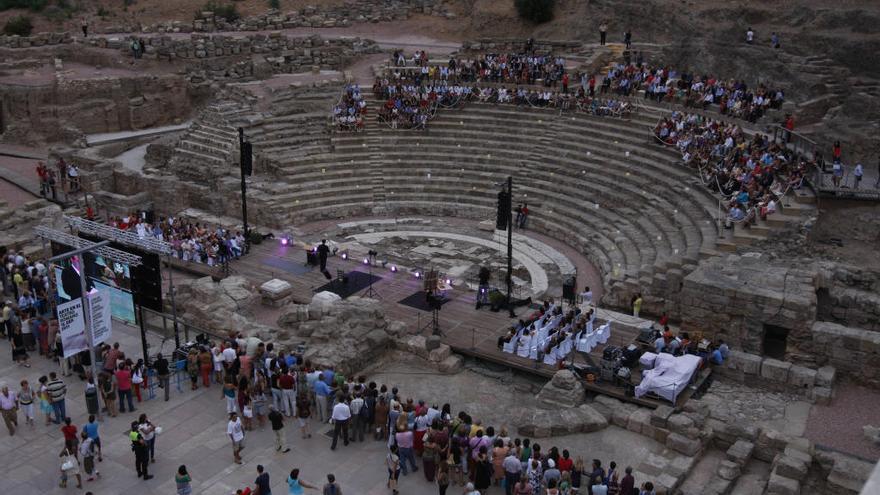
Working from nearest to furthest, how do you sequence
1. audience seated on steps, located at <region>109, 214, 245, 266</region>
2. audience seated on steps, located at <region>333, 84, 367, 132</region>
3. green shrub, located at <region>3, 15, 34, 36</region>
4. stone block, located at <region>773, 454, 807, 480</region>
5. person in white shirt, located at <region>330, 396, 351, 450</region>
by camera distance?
stone block, located at <region>773, 454, 807, 480</region>, person in white shirt, located at <region>330, 396, 351, 450</region>, audience seated on steps, located at <region>109, 214, 245, 266</region>, audience seated on steps, located at <region>333, 84, 367, 132</region>, green shrub, located at <region>3, 15, 34, 36</region>

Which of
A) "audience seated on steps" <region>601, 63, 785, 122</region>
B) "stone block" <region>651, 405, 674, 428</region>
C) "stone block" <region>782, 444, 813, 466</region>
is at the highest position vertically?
"audience seated on steps" <region>601, 63, 785, 122</region>

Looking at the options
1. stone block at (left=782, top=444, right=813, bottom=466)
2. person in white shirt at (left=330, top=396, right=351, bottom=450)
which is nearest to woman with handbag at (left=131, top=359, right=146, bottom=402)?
person in white shirt at (left=330, top=396, right=351, bottom=450)

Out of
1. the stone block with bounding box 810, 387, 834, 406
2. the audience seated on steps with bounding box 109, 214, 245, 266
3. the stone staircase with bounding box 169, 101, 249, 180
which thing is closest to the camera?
the stone block with bounding box 810, 387, 834, 406

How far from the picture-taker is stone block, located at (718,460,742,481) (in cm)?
1741

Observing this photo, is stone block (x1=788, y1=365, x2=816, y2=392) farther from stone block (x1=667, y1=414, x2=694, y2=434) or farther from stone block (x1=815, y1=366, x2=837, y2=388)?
stone block (x1=667, y1=414, x2=694, y2=434)

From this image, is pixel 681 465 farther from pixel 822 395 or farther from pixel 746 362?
pixel 822 395

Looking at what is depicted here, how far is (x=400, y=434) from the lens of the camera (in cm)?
1758

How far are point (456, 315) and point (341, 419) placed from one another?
7.69 meters

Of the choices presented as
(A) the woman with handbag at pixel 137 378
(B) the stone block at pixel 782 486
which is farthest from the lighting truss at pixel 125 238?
(B) the stone block at pixel 782 486

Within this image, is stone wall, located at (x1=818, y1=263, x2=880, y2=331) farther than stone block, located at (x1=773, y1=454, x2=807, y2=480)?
Yes

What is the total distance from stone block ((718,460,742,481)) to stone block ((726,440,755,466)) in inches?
6.0

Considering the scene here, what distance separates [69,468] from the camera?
56.8ft

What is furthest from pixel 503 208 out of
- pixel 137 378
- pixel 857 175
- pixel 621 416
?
pixel 857 175

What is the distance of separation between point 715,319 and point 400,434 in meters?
9.73
